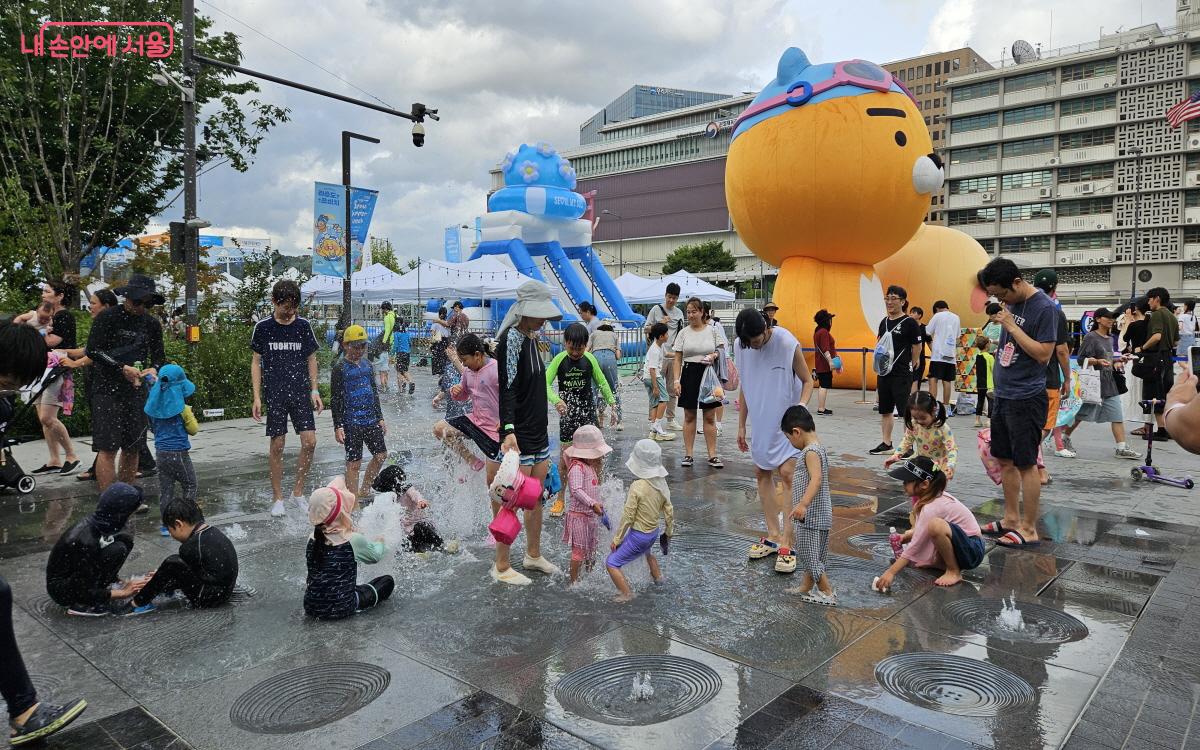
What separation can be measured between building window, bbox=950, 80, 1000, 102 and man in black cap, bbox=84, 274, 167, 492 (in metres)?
75.0

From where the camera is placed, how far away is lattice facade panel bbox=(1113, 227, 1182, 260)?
190 feet

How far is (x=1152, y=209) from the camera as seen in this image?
5928cm

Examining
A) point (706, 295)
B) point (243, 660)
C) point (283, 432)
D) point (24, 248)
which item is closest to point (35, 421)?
point (283, 432)

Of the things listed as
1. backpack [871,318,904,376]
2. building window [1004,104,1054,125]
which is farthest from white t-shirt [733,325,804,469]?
building window [1004,104,1054,125]

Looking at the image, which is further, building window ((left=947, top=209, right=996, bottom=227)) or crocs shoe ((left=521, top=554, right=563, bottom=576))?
building window ((left=947, top=209, right=996, bottom=227))

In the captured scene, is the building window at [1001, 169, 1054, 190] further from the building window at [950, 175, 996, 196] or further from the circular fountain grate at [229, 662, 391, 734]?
the circular fountain grate at [229, 662, 391, 734]

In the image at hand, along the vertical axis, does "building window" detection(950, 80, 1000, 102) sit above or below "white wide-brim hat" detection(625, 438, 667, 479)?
above

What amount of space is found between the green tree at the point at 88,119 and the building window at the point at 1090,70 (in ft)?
215

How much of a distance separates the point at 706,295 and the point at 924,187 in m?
16.5

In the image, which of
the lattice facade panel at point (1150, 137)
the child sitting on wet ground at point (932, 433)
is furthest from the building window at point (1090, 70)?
the child sitting on wet ground at point (932, 433)

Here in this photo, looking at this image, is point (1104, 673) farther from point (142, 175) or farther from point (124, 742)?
point (142, 175)

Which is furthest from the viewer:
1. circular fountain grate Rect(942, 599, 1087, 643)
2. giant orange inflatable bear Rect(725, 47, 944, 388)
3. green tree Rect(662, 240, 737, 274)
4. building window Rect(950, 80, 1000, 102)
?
green tree Rect(662, 240, 737, 274)

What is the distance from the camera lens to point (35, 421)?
34.5 ft

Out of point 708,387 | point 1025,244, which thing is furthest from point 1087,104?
point 708,387
